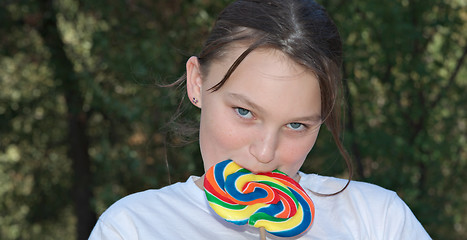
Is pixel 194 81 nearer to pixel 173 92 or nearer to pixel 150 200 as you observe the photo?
pixel 150 200

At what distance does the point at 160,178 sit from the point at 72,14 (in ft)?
6.71

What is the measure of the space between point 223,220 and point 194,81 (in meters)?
0.41

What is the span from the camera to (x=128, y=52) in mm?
4004

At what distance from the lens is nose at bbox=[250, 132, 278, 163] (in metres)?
1.61

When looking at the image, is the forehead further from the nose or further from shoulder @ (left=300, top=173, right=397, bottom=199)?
shoulder @ (left=300, top=173, right=397, bottom=199)

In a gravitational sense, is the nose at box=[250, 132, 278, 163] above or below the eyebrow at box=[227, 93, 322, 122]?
below

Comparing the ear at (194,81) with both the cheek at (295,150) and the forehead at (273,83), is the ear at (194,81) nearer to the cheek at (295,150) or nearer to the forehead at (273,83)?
the forehead at (273,83)

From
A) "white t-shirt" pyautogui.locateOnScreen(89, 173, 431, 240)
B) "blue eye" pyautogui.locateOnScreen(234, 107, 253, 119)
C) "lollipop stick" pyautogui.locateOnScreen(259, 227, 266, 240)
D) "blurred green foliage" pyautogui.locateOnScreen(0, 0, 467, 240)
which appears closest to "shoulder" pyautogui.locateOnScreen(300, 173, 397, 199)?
"white t-shirt" pyautogui.locateOnScreen(89, 173, 431, 240)

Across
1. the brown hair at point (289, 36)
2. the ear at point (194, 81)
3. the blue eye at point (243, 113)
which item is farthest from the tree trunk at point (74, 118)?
the blue eye at point (243, 113)

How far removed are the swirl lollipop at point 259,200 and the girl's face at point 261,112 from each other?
0.10ft

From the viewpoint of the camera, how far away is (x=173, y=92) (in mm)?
3703

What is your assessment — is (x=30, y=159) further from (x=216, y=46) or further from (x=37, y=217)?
(x=216, y=46)

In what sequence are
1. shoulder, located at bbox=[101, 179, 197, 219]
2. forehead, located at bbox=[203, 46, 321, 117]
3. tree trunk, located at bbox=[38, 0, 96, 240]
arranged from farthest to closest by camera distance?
tree trunk, located at bbox=[38, 0, 96, 240]
shoulder, located at bbox=[101, 179, 197, 219]
forehead, located at bbox=[203, 46, 321, 117]

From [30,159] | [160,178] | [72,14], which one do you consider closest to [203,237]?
[160,178]
